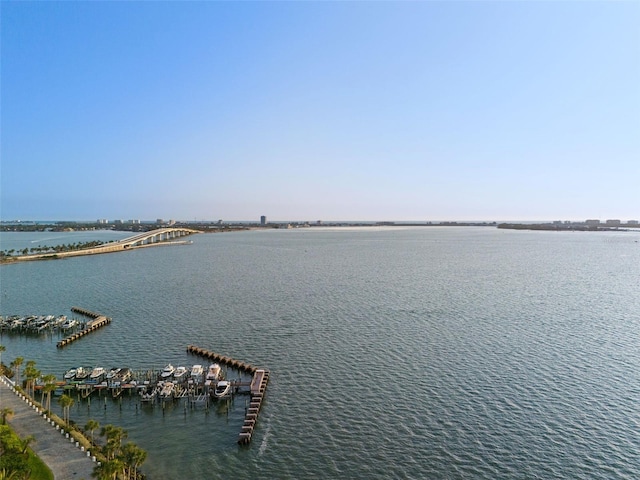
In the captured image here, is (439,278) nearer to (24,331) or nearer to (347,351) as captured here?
(347,351)

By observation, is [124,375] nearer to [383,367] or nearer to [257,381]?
[257,381]

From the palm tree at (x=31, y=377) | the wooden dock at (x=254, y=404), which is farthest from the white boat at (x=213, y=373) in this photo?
the palm tree at (x=31, y=377)

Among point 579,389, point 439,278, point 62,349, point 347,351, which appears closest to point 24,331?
point 62,349

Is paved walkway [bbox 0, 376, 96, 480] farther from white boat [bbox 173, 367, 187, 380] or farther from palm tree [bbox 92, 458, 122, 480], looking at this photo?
white boat [bbox 173, 367, 187, 380]

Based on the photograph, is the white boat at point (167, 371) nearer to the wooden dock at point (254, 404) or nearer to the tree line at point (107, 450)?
the wooden dock at point (254, 404)

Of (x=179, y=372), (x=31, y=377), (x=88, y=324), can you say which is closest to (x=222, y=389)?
(x=179, y=372)

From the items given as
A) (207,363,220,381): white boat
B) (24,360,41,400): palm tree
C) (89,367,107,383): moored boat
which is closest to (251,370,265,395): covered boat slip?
(207,363,220,381): white boat
